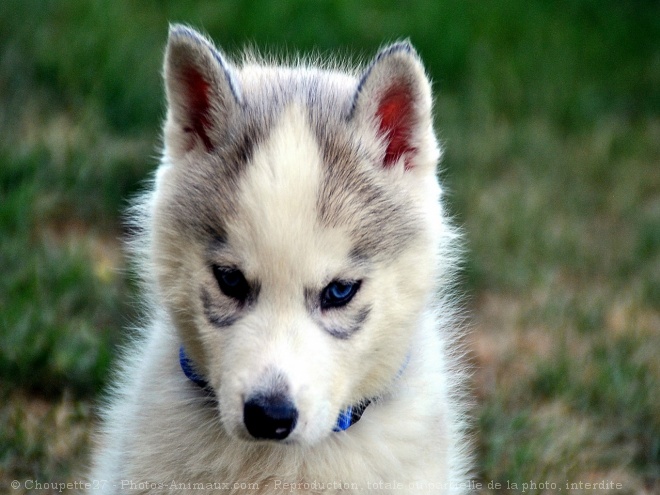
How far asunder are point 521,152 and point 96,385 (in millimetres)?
4720

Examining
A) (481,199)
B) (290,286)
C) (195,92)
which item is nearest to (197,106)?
(195,92)

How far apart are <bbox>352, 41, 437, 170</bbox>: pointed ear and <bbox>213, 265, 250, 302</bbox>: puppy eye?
72cm

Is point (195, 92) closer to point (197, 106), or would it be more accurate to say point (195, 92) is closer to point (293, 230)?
point (197, 106)

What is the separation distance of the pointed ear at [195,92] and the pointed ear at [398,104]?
1.50 feet

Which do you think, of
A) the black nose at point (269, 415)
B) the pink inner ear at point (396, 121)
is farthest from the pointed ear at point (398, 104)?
the black nose at point (269, 415)

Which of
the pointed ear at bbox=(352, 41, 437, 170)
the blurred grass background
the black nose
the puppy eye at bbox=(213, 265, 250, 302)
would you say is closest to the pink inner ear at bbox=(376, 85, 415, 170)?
the pointed ear at bbox=(352, 41, 437, 170)

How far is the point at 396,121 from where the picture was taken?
3.37 metres

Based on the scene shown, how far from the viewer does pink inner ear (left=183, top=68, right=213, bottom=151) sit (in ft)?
10.9

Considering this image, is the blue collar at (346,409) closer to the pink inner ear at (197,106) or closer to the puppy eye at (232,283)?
the puppy eye at (232,283)

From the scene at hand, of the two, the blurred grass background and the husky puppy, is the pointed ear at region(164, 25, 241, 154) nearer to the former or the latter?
the husky puppy

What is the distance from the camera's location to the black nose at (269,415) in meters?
2.80

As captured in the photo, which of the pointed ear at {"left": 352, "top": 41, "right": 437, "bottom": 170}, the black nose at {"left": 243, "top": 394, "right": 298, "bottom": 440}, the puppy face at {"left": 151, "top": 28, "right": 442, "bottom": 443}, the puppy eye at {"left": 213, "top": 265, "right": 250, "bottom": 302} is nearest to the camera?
the black nose at {"left": 243, "top": 394, "right": 298, "bottom": 440}

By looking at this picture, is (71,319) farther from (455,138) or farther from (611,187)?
(611,187)

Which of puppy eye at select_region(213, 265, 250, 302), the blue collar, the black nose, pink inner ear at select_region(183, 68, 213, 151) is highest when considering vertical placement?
pink inner ear at select_region(183, 68, 213, 151)
